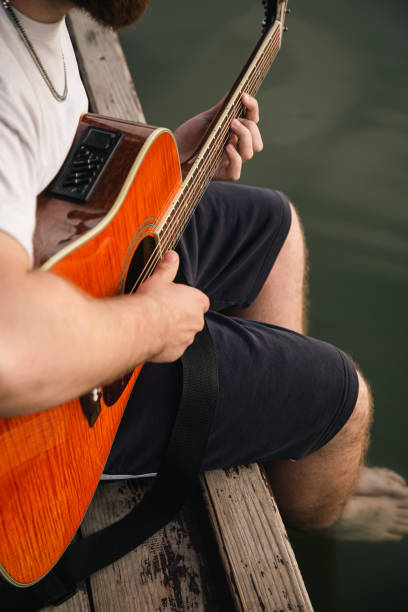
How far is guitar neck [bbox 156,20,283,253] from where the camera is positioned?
92cm

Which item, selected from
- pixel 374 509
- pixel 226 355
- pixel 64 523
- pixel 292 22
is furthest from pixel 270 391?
pixel 292 22

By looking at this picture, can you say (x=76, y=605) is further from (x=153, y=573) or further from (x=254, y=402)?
(x=254, y=402)

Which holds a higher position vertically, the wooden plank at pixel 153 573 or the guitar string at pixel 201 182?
the guitar string at pixel 201 182

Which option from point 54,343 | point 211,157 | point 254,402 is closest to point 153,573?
point 254,402

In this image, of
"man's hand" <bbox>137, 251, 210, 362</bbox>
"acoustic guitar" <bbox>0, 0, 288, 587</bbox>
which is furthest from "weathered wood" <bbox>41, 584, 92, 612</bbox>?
"man's hand" <bbox>137, 251, 210, 362</bbox>

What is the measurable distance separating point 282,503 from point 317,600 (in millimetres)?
336

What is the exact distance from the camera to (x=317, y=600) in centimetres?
131

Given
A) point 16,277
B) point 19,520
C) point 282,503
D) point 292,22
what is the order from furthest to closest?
point 292,22, point 282,503, point 19,520, point 16,277

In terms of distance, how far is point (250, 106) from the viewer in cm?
114

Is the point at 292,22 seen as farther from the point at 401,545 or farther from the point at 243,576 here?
the point at 243,576

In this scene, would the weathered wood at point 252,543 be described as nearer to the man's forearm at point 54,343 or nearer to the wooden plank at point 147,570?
the wooden plank at point 147,570

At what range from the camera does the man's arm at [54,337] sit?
1.56ft

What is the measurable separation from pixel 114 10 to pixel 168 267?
0.38m

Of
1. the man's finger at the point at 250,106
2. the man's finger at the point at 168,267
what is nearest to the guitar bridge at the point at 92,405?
the man's finger at the point at 168,267
